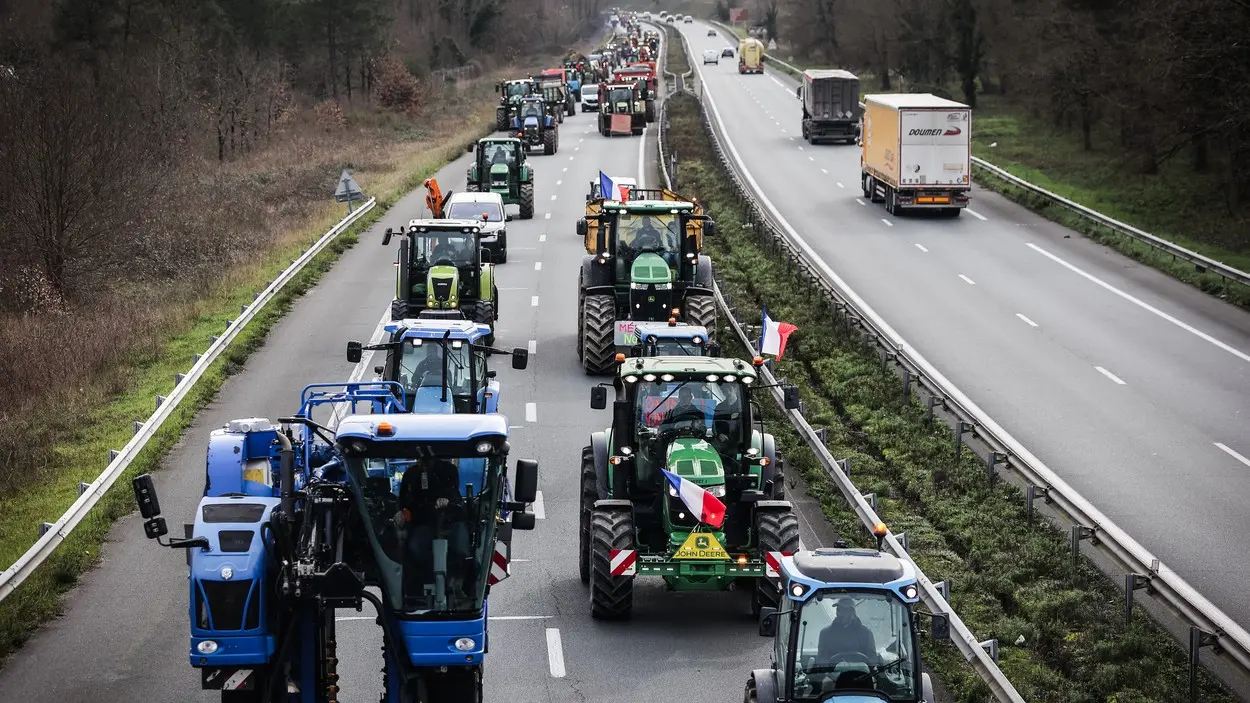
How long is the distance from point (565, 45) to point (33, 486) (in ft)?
533

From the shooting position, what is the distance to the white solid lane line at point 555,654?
610 inches

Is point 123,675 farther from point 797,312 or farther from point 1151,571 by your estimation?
point 797,312

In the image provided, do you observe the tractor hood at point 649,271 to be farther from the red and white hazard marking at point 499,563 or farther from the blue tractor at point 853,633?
the blue tractor at point 853,633

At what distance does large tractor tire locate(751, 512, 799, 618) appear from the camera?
16078 mm

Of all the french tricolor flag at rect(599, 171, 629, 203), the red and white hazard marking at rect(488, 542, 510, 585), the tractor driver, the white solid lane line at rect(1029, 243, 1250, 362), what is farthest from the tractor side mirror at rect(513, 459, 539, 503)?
the french tricolor flag at rect(599, 171, 629, 203)

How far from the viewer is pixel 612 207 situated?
2942cm

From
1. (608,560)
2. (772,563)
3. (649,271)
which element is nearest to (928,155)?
(649,271)

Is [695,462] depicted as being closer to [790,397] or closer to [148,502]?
[790,397]

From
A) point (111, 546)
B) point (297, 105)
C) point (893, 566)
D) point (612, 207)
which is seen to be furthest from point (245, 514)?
Result: point (297, 105)

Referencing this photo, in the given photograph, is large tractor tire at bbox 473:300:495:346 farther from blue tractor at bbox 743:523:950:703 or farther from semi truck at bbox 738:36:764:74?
semi truck at bbox 738:36:764:74

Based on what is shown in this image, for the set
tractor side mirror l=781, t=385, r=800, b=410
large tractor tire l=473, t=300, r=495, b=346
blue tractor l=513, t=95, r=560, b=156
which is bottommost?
large tractor tire l=473, t=300, r=495, b=346

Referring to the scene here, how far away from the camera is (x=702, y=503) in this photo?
1538 cm

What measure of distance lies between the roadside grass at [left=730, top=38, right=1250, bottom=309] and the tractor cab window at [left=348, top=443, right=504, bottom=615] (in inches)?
1070

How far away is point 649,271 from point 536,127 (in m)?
41.0
